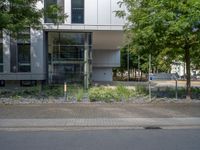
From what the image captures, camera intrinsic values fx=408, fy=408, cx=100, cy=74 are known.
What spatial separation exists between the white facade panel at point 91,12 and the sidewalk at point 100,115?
54.2 ft

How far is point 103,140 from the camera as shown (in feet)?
33.9

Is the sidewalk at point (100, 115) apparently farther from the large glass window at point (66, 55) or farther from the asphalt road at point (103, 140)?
the large glass window at point (66, 55)

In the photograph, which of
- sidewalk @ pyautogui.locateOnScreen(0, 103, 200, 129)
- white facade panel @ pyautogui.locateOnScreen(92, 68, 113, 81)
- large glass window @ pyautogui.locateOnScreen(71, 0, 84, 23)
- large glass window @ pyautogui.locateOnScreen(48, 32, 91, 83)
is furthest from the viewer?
white facade panel @ pyautogui.locateOnScreen(92, 68, 113, 81)

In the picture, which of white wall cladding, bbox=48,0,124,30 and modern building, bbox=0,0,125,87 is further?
white wall cladding, bbox=48,0,124,30

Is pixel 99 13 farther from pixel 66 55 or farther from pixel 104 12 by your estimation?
pixel 66 55

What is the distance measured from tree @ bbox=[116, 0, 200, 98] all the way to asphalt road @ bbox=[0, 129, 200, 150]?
6854 millimetres

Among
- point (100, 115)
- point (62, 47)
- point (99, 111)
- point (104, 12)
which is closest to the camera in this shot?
point (100, 115)

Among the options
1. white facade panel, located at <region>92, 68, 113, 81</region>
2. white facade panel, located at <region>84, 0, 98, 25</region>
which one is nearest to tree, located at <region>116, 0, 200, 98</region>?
white facade panel, located at <region>84, 0, 98, 25</region>

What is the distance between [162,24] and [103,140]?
9.10m

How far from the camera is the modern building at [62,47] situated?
34.0 metres

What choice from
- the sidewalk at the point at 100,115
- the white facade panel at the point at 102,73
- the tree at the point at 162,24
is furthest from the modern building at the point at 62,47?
the white facade panel at the point at 102,73

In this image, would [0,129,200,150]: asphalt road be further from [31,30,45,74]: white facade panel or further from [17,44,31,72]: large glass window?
[17,44,31,72]: large glass window

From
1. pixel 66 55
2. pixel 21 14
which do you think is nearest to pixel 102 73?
pixel 66 55

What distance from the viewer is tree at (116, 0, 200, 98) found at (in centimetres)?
1753
